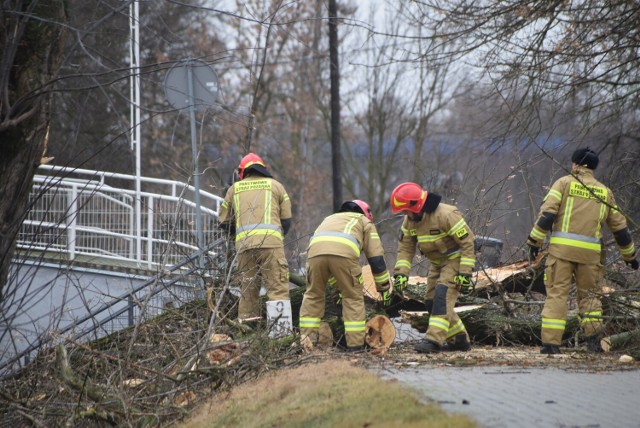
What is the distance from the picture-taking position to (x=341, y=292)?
889cm

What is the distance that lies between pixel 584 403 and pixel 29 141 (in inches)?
172

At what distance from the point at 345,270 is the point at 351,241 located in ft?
0.96

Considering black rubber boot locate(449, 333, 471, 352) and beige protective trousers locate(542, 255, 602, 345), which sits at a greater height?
beige protective trousers locate(542, 255, 602, 345)

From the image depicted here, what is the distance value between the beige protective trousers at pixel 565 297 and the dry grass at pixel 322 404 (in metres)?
2.93

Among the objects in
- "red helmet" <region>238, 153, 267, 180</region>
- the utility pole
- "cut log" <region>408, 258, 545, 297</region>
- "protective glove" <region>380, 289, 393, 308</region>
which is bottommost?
"protective glove" <region>380, 289, 393, 308</region>

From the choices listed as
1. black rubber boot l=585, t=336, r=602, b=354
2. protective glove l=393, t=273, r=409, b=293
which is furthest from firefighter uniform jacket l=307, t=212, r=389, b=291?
black rubber boot l=585, t=336, r=602, b=354

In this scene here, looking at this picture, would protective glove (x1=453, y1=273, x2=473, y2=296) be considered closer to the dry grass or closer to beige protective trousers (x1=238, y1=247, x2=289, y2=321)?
beige protective trousers (x1=238, y1=247, x2=289, y2=321)

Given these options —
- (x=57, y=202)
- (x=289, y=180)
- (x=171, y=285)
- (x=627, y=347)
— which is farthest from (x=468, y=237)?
(x=289, y=180)

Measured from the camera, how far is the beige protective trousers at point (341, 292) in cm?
872

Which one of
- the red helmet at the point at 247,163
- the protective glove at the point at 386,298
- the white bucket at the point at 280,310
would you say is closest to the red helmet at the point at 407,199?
the protective glove at the point at 386,298

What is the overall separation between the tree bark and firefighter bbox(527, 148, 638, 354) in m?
4.87

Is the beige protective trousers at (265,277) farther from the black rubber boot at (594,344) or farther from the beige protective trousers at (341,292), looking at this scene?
the black rubber boot at (594,344)

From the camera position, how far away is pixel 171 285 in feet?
28.8

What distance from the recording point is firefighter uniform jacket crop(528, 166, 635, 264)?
8820 millimetres
